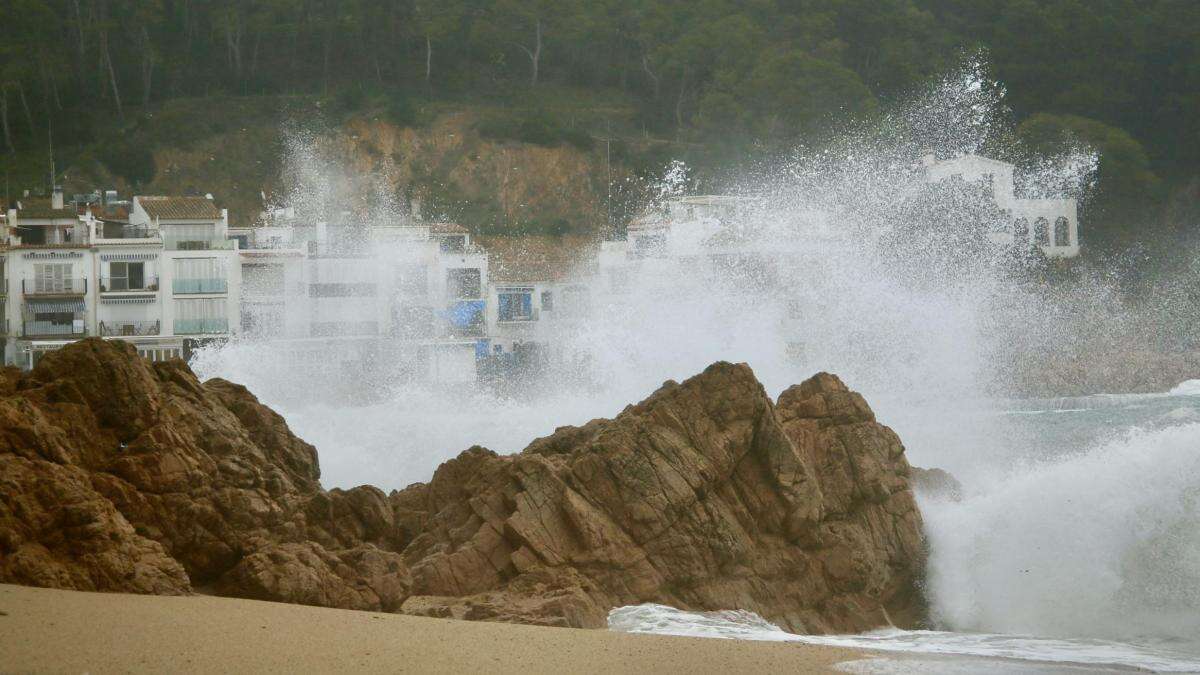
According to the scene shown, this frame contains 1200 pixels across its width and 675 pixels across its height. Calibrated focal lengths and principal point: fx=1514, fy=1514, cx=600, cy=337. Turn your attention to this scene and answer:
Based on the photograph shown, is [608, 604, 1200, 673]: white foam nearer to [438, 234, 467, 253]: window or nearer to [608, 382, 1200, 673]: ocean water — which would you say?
[608, 382, 1200, 673]: ocean water

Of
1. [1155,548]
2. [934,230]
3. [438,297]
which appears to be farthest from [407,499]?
[934,230]

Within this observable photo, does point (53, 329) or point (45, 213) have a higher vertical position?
point (45, 213)

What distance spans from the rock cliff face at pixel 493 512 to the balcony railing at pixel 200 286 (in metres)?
25.1

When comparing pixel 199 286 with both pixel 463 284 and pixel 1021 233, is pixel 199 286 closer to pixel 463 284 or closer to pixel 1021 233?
pixel 463 284

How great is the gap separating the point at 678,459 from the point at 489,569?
1809 millimetres

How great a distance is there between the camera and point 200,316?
37.9m

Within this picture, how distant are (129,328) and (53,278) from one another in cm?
269

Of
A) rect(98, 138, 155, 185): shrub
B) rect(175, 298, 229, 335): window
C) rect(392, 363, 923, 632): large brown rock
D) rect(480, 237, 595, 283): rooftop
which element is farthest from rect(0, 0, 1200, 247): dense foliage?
rect(392, 363, 923, 632): large brown rock

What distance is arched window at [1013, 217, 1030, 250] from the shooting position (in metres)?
54.5

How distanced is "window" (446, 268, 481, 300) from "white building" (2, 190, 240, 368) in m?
7.54

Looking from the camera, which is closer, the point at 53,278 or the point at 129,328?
the point at 129,328

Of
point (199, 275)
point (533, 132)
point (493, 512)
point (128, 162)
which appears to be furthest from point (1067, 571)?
point (533, 132)

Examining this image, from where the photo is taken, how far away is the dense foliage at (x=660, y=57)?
60.1m

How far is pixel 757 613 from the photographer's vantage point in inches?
465
